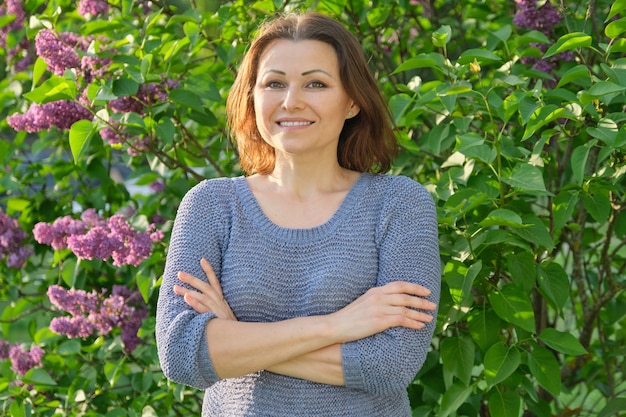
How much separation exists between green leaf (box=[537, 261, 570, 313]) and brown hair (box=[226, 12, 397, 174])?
0.41 metres

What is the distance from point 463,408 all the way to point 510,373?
427 mm

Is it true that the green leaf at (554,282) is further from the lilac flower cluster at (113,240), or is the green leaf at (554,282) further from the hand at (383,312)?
the lilac flower cluster at (113,240)

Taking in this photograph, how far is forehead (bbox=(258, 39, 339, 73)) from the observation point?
6.08 feet

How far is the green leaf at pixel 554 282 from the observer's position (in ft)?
6.81

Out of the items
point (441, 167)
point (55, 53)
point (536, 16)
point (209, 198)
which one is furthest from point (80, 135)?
point (536, 16)

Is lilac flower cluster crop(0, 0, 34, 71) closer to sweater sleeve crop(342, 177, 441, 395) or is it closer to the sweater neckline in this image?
the sweater neckline

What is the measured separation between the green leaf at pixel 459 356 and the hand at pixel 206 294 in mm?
537

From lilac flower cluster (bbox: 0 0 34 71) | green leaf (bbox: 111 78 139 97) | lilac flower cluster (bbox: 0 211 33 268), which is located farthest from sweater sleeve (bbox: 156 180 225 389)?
lilac flower cluster (bbox: 0 0 34 71)

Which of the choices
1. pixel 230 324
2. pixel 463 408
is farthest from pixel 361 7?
pixel 230 324

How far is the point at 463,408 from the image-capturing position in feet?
7.87

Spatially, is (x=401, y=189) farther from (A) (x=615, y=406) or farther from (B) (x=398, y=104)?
(A) (x=615, y=406)

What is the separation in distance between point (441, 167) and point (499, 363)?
50 cm

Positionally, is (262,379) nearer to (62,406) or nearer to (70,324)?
(70,324)

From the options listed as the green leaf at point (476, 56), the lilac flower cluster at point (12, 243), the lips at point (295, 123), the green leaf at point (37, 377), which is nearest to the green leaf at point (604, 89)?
the green leaf at point (476, 56)
